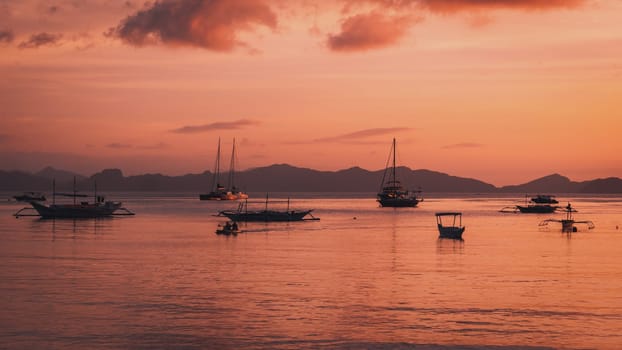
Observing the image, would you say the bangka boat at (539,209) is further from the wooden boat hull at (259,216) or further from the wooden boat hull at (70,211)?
the wooden boat hull at (70,211)

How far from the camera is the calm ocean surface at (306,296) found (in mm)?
24938

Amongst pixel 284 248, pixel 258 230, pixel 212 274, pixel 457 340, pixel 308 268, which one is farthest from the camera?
pixel 258 230

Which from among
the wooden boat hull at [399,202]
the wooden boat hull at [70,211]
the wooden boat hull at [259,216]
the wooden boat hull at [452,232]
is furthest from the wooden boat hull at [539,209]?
the wooden boat hull at [70,211]

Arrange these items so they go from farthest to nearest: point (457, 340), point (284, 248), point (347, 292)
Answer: point (284, 248)
point (347, 292)
point (457, 340)

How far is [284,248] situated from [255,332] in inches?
1315

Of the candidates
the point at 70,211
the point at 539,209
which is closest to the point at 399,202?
the point at 539,209

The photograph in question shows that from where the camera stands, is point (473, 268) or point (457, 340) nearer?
point (457, 340)

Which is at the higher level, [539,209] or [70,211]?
[539,209]

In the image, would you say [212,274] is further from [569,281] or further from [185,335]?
[569,281]

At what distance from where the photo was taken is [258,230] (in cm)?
8131

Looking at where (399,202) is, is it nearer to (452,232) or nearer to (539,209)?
(539,209)

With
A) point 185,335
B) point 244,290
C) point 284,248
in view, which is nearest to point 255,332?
point 185,335

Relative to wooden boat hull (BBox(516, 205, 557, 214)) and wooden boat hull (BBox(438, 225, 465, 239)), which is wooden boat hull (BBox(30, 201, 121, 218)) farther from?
wooden boat hull (BBox(516, 205, 557, 214))

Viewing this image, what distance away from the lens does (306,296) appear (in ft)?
109
